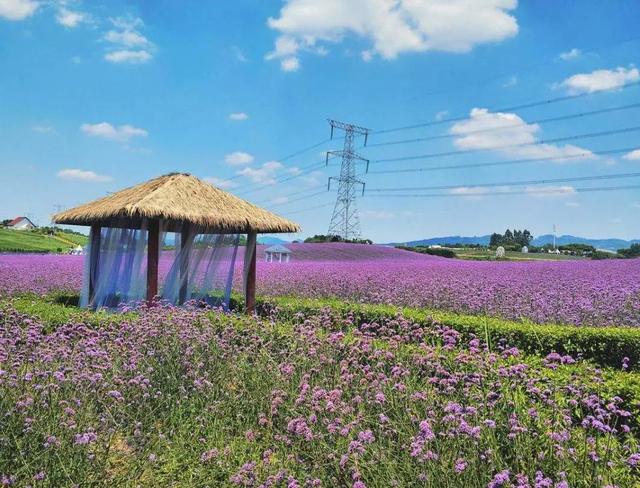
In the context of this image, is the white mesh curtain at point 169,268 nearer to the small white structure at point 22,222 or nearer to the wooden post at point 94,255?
the wooden post at point 94,255

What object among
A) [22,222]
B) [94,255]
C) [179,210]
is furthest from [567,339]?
[22,222]

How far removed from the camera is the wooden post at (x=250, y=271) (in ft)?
34.7

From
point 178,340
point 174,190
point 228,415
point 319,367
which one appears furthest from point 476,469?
point 174,190

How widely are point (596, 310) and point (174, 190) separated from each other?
7064mm

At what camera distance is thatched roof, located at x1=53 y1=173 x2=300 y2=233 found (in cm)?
923

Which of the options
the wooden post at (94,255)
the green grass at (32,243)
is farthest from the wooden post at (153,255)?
the green grass at (32,243)

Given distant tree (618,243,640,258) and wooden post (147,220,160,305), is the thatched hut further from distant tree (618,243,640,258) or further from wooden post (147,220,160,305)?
distant tree (618,243,640,258)

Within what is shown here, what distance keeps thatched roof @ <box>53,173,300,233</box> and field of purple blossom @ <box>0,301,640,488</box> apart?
4.12 meters

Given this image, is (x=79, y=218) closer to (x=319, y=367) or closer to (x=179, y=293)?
(x=179, y=293)

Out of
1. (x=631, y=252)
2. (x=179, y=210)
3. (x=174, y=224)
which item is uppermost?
(x=631, y=252)

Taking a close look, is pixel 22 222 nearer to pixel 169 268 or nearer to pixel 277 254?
pixel 277 254

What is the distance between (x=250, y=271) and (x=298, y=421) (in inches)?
294

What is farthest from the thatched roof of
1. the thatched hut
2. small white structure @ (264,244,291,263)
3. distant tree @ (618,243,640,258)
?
distant tree @ (618,243,640,258)

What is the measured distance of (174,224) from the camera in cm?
1072
